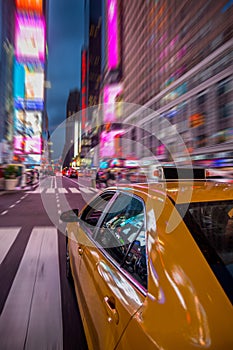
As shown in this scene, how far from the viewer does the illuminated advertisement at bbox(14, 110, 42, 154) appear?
88.0m

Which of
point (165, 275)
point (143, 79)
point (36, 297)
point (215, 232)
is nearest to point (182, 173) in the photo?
point (36, 297)

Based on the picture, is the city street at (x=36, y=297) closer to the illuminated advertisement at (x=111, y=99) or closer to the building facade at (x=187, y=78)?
the building facade at (x=187, y=78)

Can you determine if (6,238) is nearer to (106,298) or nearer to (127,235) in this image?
(127,235)

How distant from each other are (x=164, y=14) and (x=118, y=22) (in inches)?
1900

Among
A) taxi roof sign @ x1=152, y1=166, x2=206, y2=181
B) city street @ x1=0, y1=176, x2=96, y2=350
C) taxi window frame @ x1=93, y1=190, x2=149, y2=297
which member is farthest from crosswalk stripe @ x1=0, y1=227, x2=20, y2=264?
taxi roof sign @ x1=152, y1=166, x2=206, y2=181

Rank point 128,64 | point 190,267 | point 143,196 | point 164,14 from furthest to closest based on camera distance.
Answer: point 128,64 → point 164,14 → point 143,196 → point 190,267

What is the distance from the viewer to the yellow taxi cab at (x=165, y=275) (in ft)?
3.46

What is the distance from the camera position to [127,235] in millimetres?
1964

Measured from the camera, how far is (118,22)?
326 feet

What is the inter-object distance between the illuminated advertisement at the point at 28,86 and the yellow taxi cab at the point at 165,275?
3895 inches

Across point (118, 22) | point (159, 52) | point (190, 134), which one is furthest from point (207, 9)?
point (118, 22)

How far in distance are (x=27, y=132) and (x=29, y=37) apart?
4115cm

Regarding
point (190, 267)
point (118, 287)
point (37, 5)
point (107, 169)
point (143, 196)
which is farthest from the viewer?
point (37, 5)

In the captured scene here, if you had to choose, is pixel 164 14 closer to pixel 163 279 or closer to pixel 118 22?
pixel 118 22
